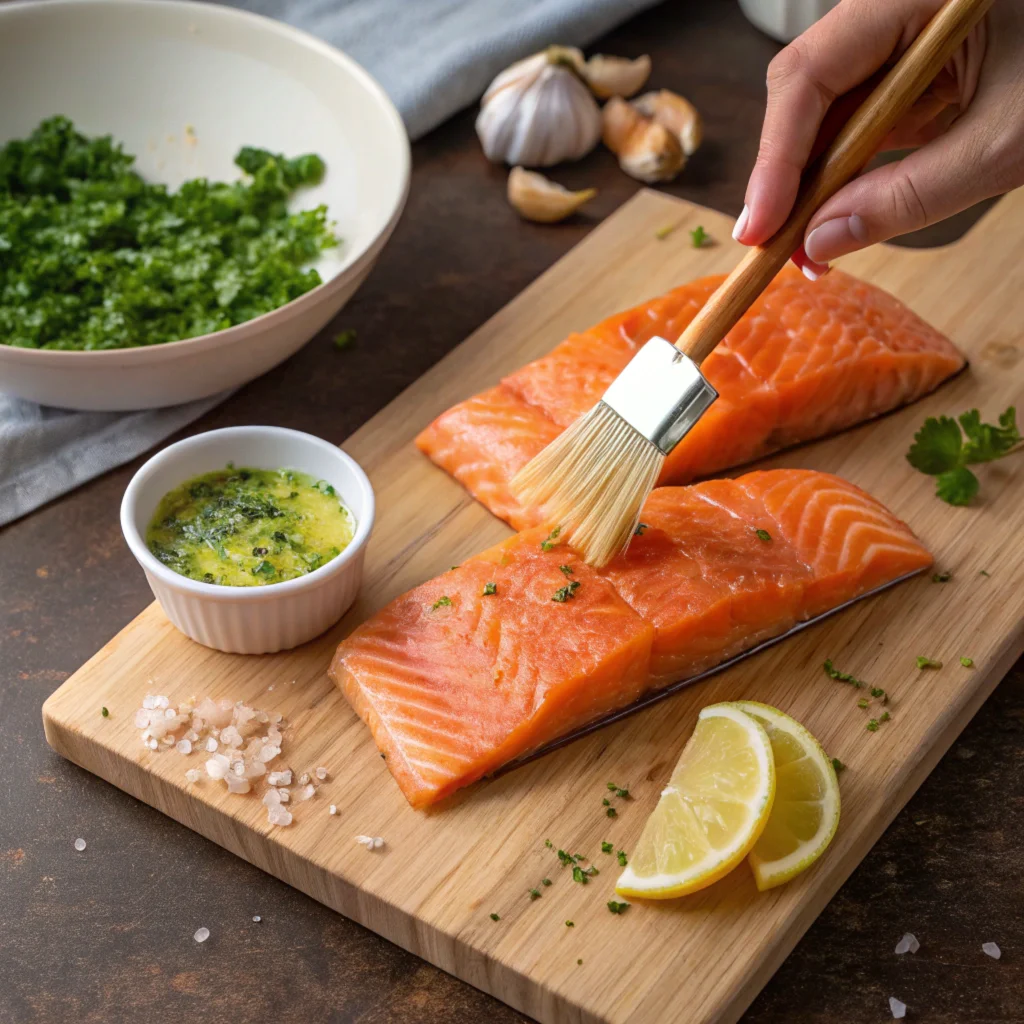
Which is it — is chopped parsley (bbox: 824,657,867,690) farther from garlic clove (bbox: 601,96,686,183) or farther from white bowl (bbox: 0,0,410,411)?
garlic clove (bbox: 601,96,686,183)

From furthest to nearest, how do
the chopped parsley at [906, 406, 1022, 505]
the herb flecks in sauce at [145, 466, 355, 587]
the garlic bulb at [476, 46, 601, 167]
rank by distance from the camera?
the garlic bulb at [476, 46, 601, 167], the chopped parsley at [906, 406, 1022, 505], the herb flecks in sauce at [145, 466, 355, 587]

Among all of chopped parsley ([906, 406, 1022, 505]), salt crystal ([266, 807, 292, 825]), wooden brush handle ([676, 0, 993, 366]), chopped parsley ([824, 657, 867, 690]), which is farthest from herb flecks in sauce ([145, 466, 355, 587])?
chopped parsley ([906, 406, 1022, 505])

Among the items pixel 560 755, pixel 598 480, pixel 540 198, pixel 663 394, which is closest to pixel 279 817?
pixel 560 755

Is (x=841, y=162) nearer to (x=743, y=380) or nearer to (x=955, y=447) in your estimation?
(x=743, y=380)

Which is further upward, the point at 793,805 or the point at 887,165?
the point at 887,165

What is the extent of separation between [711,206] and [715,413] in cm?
144

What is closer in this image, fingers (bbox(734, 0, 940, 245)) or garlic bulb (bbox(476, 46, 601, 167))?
fingers (bbox(734, 0, 940, 245))

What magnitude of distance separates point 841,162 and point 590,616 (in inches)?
45.3

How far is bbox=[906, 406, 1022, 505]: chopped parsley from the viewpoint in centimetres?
348

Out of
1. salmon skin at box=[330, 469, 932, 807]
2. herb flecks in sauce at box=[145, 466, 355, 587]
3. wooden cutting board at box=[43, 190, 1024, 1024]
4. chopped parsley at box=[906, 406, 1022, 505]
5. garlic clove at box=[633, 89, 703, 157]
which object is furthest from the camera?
garlic clove at box=[633, 89, 703, 157]

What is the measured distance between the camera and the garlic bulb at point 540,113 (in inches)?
183

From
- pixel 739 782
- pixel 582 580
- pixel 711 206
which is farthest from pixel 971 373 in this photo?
pixel 739 782

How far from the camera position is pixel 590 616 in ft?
9.78

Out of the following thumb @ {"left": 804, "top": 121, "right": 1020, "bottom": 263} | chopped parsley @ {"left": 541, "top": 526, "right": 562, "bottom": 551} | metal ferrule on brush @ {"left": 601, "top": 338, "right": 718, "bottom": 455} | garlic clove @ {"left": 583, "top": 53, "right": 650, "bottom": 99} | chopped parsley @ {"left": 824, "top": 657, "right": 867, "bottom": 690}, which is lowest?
chopped parsley @ {"left": 824, "top": 657, "right": 867, "bottom": 690}
